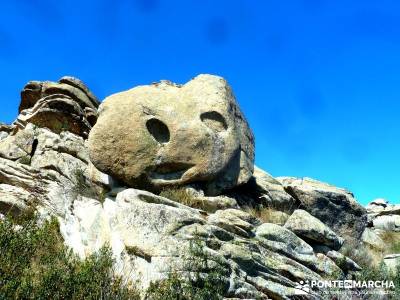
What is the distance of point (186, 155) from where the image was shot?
1606cm

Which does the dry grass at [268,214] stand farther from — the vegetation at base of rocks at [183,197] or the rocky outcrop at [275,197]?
the vegetation at base of rocks at [183,197]

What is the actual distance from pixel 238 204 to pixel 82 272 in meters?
8.39

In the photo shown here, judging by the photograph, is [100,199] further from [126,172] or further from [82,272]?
[82,272]

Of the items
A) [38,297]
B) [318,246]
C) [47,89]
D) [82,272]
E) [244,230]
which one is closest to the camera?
[38,297]

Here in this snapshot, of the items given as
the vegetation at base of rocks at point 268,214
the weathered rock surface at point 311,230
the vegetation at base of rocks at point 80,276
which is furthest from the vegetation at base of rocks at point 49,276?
the vegetation at base of rocks at point 268,214

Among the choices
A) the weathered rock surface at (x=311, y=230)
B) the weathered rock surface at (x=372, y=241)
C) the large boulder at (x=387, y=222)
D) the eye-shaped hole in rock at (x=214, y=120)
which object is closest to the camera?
the weathered rock surface at (x=311, y=230)

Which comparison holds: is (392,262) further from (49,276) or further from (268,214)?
(49,276)

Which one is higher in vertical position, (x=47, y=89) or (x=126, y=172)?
(x=47, y=89)

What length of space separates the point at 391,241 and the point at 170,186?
461 inches

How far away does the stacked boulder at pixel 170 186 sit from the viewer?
12.1 metres

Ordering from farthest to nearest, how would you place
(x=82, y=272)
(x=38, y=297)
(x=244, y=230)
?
(x=244, y=230), (x=82, y=272), (x=38, y=297)

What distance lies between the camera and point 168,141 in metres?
16.2

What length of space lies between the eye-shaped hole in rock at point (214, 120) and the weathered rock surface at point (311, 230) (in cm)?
398

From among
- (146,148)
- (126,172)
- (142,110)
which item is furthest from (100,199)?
(142,110)
